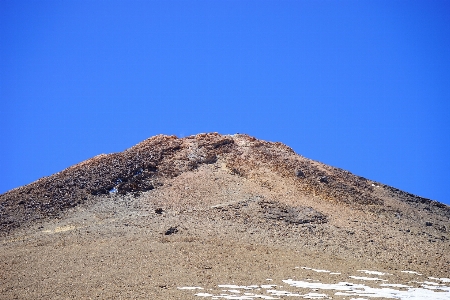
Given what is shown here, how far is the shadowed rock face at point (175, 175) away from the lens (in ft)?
83.5

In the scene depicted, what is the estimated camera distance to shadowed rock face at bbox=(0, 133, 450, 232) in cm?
2545

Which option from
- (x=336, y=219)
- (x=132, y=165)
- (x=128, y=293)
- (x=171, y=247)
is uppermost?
(x=132, y=165)

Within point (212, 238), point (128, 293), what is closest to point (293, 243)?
point (212, 238)

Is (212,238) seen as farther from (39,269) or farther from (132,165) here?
(132,165)

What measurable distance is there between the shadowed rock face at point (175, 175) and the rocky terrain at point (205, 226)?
0.28ft

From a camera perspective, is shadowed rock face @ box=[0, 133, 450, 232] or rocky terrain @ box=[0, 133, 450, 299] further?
shadowed rock face @ box=[0, 133, 450, 232]

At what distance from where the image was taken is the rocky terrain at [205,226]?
16.6 m

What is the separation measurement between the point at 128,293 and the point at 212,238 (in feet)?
19.0

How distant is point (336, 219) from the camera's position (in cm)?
2320

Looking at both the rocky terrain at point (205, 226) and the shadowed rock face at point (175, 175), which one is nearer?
the rocky terrain at point (205, 226)

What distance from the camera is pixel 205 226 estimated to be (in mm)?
21312

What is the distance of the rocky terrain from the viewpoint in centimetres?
1659

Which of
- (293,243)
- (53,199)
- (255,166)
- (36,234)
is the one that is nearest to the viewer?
(293,243)

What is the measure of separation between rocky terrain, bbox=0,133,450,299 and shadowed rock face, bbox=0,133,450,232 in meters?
0.09
